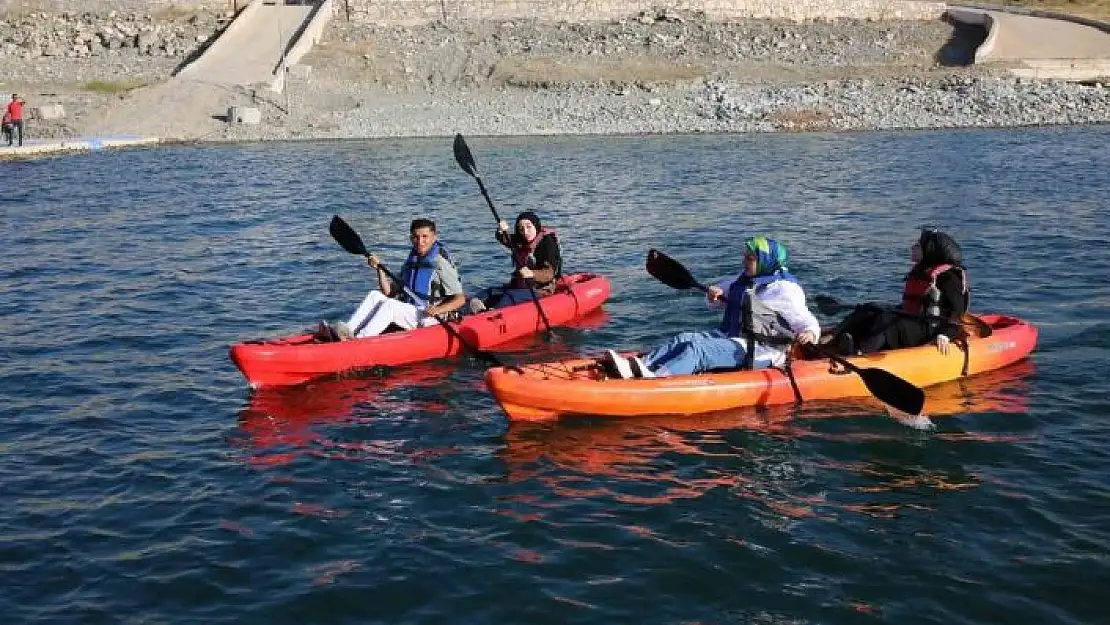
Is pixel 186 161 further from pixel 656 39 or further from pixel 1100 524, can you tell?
pixel 1100 524

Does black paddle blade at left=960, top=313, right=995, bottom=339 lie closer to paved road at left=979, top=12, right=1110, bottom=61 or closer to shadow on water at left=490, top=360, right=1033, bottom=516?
shadow on water at left=490, top=360, right=1033, bottom=516

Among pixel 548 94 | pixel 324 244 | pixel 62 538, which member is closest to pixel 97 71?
pixel 548 94

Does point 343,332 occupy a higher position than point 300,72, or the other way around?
point 300,72

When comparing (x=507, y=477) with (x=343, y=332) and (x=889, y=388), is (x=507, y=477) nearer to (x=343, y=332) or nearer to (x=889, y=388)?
(x=889, y=388)

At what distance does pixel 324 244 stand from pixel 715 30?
1036 inches

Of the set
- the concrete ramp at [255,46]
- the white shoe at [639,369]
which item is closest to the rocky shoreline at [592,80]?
the concrete ramp at [255,46]

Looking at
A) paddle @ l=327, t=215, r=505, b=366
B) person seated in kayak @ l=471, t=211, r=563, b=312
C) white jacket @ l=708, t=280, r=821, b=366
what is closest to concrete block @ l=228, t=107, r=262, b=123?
person seated in kayak @ l=471, t=211, r=563, b=312

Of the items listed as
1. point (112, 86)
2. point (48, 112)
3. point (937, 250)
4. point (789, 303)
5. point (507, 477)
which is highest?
point (112, 86)

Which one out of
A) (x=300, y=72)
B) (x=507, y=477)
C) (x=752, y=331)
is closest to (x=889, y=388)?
(x=752, y=331)

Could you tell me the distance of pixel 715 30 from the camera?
133ft

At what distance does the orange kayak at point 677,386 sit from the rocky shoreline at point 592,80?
911 inches

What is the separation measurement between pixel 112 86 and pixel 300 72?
6.10 m

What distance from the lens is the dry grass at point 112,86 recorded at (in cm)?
3644

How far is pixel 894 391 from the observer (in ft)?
27.6
